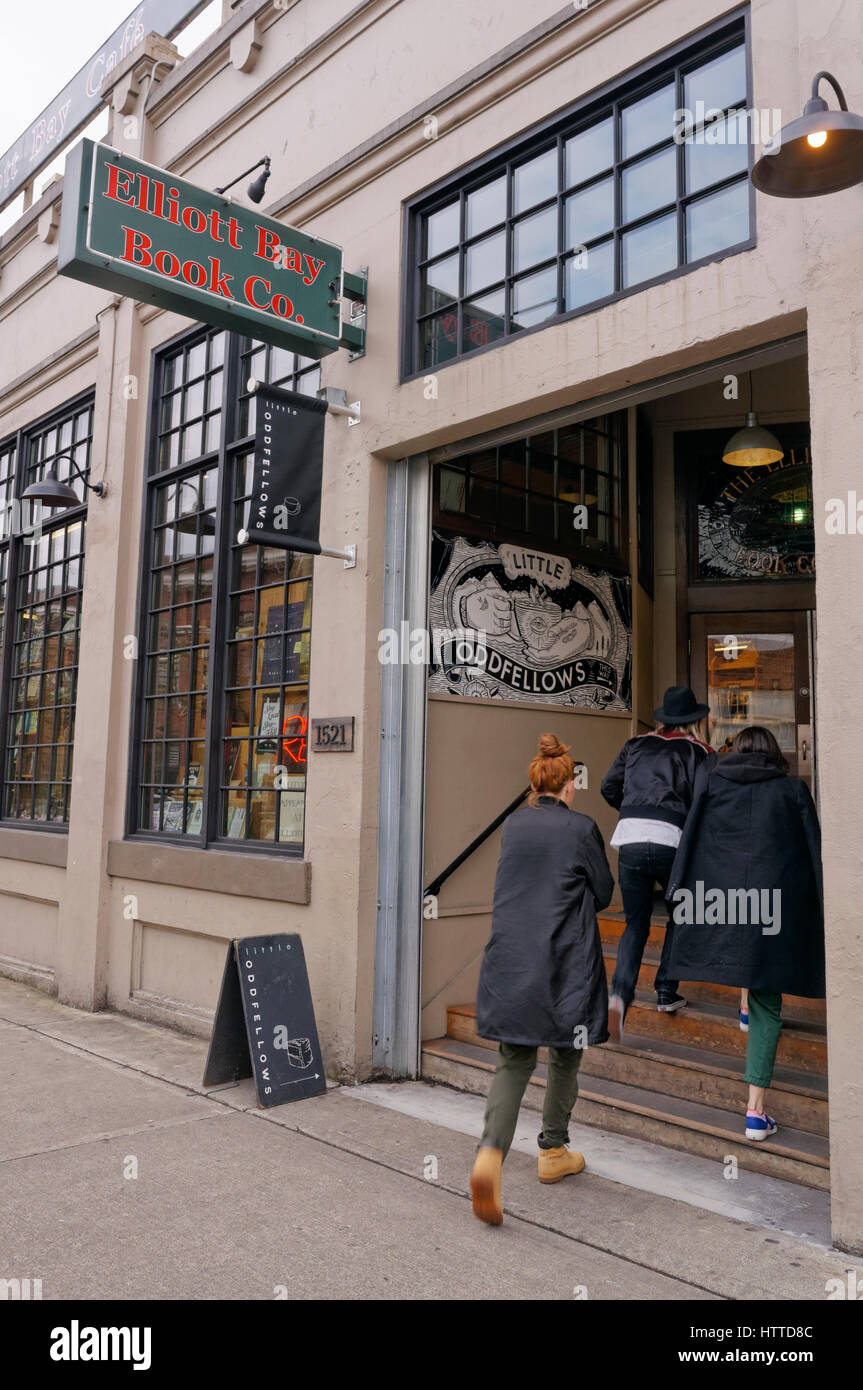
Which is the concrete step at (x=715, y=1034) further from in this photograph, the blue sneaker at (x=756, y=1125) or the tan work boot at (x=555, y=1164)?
the tan work boot at (x=555, y=1164)

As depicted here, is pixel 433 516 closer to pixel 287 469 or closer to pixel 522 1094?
pixel 287 469

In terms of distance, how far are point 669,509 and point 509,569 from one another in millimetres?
2742

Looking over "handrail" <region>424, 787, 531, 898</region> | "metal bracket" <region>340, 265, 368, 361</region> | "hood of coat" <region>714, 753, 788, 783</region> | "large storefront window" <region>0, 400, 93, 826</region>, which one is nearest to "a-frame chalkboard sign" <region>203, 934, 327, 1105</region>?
"handrail" <region>424, 787, 531, 898</region>

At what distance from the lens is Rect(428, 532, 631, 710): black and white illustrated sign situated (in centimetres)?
660

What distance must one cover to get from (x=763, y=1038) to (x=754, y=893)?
612 millimetres

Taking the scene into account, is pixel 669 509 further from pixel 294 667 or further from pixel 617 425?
pixel 294 667

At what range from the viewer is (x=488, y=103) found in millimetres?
5926

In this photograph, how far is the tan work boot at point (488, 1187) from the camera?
155 inches

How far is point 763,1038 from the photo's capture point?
4516 millimetres

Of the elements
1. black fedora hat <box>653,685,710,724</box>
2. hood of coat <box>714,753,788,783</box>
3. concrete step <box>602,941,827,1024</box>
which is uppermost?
black fedora hat <box>653,685,710,724</box>

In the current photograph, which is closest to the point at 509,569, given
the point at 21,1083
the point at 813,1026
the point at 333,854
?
the point at 333,854

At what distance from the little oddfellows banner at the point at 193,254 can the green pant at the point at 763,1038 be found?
432 cm

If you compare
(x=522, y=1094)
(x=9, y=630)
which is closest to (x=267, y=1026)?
(x=522, y=1094)

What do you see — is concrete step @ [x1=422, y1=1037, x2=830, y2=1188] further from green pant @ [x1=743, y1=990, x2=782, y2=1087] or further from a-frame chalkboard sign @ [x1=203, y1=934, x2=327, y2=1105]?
a-frame chalkboard sign @ [x1=203, y1=934, x2=327, y2=1105]
